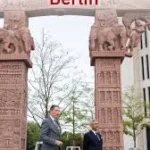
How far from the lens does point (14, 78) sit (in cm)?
884

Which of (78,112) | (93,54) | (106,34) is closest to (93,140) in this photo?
(93,54)

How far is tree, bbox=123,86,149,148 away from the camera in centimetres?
2146

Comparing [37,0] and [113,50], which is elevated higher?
[37,0]

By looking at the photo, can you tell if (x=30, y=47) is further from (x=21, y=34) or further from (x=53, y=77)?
(x=53, y=77)

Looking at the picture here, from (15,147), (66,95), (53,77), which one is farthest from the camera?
(66,95)

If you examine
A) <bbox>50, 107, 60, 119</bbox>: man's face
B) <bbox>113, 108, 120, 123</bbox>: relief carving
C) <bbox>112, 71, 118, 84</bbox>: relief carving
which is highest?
<bbox>112, 71, 118, 84</bbox>: relief carving

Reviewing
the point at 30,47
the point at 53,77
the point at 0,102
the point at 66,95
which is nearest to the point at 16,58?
the point at 30,47

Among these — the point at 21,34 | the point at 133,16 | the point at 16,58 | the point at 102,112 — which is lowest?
the point at 102,112

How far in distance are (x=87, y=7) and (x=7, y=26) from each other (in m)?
2.22

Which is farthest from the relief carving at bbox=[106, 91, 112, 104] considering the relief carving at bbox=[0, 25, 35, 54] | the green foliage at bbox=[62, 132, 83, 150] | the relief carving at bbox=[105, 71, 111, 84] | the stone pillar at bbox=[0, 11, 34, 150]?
the green foliage at bbox=[62, 132, 83, 150]

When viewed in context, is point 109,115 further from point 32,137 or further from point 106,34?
point 32,137

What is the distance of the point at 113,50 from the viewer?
888 cm

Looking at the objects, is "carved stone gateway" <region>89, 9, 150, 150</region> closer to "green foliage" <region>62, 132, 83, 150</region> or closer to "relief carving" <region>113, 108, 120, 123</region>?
"relief carving" <region>113, 108, 120, 123</region>

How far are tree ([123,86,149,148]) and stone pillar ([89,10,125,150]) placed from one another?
12.9 m
